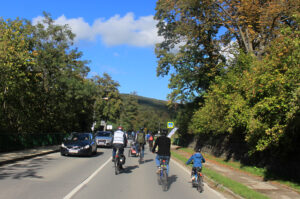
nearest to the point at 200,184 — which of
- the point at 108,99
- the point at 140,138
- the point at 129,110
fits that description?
the point at 140,138

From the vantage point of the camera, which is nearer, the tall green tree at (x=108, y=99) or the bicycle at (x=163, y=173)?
the bicycle at (x=163, y=173)

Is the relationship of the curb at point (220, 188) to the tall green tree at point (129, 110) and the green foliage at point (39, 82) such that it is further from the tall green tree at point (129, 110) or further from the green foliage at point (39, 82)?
the tall green tree at point (129, 110)

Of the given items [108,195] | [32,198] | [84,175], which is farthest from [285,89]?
[32,198]

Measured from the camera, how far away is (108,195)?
7246 millimetres

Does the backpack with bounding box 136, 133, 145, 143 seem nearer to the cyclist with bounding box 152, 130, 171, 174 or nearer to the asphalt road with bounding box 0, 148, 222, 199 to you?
the asphalt road with bounding box 0, 148, 222, 199

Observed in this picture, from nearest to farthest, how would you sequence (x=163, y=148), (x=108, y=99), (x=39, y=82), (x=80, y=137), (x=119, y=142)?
(x=163, y=148)
(x=119, y=142)
(x=80, y=137)
(x=39, y=82)
(x=108, y=99)

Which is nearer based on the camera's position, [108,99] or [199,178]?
[199,178]

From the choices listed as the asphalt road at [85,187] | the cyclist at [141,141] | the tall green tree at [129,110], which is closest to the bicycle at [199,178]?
the asphalt road at [85,187]

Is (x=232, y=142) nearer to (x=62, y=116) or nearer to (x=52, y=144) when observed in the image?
(x=52, y=144)

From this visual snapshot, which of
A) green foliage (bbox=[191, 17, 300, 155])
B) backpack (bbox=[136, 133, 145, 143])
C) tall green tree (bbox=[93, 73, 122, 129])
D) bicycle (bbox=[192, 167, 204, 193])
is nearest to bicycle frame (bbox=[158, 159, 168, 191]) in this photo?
bicycle (bbox=[192, 167, 204, 193])

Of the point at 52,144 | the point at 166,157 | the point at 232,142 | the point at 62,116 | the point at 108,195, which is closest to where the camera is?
the point at 108,195

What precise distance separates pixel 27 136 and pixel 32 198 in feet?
54.9

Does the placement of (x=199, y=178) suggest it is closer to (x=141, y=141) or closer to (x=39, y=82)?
(x=141, y=141)

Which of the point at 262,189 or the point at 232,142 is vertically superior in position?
the point at 232,142
